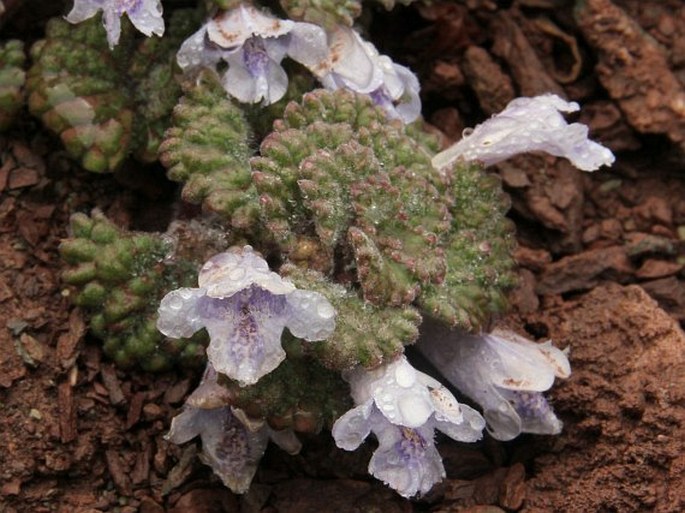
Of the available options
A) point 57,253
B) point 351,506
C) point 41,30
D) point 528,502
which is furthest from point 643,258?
point 41,30

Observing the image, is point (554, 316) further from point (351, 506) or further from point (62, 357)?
point (62, 357)

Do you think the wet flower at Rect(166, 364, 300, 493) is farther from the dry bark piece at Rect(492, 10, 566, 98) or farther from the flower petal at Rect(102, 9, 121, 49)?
the dry bark piece at Rect(492, 10, 566, 98)

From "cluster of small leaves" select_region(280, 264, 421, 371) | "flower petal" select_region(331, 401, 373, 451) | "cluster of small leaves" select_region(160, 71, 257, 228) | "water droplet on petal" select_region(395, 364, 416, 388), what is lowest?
"flower petal" select_region(331, 401, 373, 451)

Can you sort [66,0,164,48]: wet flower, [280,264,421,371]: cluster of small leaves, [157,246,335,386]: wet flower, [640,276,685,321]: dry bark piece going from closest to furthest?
[157,246,335,386]: wet flower
[280,264,421,371]: cluster of small leaves
[66,0,164,48]: wet flower
[640,276,685,321]: dry bark piece

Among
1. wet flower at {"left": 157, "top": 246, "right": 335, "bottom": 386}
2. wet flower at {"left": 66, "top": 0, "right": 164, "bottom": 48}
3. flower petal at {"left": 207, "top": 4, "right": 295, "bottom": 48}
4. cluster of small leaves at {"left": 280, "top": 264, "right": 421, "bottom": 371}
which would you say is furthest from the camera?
flower petal at {"left": 207, "top": 4, "right": 295, "bottom": 48}

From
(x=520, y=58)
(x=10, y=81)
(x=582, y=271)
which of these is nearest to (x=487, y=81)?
(x=520, y=58)

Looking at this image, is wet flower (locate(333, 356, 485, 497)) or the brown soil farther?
the brown soil

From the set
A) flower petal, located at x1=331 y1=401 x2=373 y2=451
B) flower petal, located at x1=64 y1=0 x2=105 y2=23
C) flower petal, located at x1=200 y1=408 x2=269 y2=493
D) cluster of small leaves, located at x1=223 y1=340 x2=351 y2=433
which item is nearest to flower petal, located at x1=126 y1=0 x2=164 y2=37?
flower petal, located at x1=64 y1=0 x2=105 y2=23
